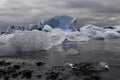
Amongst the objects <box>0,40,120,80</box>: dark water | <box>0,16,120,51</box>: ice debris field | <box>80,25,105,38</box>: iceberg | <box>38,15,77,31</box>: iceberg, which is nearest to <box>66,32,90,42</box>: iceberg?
<box>0,16,120,51</box>: ice debris field

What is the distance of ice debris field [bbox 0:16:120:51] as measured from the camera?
15.5 meters

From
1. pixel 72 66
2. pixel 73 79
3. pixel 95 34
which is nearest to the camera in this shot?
pixel 73 79

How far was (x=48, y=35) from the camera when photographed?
639 inches

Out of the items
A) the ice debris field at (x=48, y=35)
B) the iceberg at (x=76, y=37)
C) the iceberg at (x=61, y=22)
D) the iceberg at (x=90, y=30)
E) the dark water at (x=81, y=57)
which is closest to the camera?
the dark water at (x=81, y=57)

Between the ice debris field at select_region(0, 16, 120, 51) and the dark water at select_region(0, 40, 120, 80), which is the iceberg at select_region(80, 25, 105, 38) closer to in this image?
the ice debris field at select_region(0, 16, 120, 51)

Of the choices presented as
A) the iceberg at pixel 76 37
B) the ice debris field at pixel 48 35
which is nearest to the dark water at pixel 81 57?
the ice debris field at pixel 48 35

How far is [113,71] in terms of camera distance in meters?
8.98

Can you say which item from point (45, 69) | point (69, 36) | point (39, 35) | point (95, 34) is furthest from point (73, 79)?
point (95, 34)

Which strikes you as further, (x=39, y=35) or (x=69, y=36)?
(x=69, y=36)

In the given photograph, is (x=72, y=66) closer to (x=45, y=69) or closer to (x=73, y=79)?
(x=45, y=69)

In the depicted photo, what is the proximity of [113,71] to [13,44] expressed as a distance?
804 cm

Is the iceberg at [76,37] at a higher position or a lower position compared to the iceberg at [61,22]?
lower

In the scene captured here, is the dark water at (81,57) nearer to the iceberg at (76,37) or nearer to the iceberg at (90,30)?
the iceberg at (76,37)

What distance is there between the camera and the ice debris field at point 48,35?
15.5 metres
